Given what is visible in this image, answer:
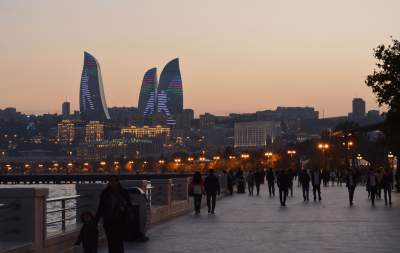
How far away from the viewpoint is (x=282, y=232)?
22.2m

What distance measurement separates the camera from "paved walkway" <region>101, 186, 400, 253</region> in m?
18.5

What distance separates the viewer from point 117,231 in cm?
1552

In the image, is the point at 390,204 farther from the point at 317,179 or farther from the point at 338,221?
the point at 338,221

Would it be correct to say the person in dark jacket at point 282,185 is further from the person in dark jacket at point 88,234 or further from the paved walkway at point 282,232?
the person in dark jacket at point 88,234

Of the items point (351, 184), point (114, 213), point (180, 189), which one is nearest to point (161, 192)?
point (180, 189)

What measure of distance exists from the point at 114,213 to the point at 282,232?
7646 millimetres

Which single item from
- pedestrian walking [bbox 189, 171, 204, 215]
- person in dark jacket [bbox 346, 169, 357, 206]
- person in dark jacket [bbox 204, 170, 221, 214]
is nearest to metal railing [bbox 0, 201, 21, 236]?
pedestrian walking [bbox 189, 171, 204, 215]

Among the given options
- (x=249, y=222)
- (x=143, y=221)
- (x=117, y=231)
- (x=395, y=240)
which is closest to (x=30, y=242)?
(x=117, y=231)

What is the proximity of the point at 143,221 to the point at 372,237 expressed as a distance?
4.91m

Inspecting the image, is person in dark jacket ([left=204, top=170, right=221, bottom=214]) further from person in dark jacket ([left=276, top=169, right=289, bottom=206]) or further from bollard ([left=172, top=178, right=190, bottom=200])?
person in dark jacket ([left=276, top=169, right=289, bottom=206])

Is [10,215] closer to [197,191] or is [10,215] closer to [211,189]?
[197,191]

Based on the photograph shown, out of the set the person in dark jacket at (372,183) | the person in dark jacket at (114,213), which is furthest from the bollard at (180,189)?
the person in dark jacket at (114,213)

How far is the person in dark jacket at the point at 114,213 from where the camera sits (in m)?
15.4

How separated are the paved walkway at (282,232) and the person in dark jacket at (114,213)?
8.73 feet
